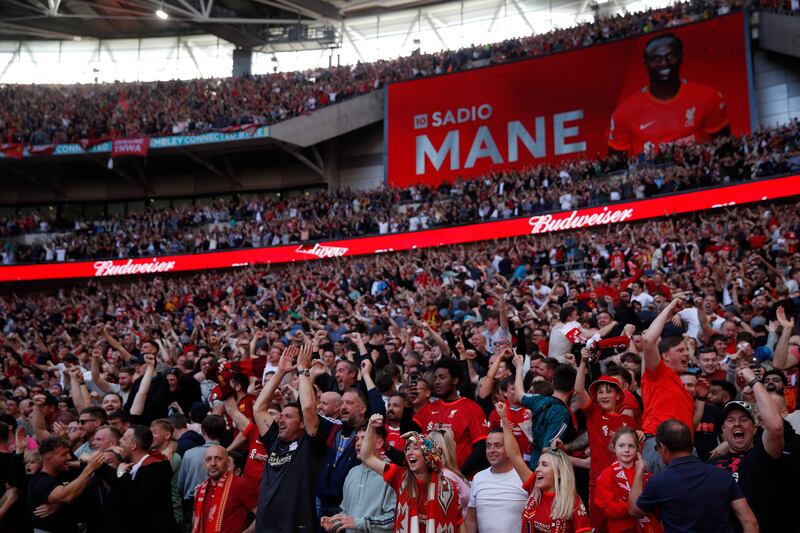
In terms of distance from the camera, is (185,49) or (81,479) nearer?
(81,479)

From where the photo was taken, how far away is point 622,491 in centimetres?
505

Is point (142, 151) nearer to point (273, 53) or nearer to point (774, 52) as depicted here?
point (273, 53)

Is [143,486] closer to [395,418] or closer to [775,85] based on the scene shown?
[395,418]

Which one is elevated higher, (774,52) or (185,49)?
(185,49)

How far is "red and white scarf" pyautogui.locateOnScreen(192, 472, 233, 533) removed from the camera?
246 inches

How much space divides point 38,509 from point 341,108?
91.1 feet

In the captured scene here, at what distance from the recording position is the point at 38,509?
5.81 meters

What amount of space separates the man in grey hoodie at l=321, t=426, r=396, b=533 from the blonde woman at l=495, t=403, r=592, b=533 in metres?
1.06

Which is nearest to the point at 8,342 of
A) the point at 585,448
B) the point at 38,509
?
the point at 38,509

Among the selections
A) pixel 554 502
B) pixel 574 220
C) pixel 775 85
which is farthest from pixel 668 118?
pixel 554 502

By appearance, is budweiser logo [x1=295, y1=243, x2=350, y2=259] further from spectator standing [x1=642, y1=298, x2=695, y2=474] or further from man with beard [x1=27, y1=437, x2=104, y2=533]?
spectator standing [x1=642, y1=298, x2=695, y2=474]

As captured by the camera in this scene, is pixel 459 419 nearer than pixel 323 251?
Yes

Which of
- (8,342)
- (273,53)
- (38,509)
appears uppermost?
(273,53)

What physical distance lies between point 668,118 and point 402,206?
9572 millimetres
